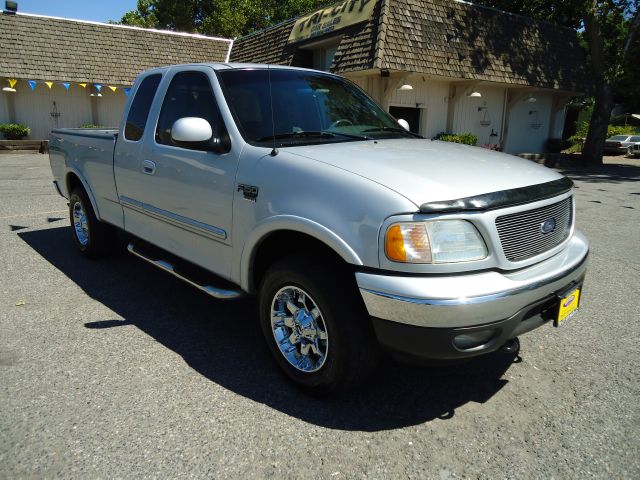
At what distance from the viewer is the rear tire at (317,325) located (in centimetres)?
266

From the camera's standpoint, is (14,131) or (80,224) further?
(14,131)

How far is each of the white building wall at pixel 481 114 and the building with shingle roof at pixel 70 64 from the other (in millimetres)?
12039

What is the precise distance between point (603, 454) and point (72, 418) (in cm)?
285

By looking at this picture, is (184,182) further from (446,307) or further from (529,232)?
(529,232)

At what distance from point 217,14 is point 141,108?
3462 centimetres

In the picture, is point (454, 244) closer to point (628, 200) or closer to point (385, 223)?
point (385, 223)

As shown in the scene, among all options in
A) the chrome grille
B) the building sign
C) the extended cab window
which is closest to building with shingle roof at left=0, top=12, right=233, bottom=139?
the building sign

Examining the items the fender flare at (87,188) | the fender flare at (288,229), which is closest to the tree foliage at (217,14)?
the fender flare at (87,188)

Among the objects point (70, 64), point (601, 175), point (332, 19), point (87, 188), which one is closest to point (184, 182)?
point (87, 188)

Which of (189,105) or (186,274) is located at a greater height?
(189,105)

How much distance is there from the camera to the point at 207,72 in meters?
3.72

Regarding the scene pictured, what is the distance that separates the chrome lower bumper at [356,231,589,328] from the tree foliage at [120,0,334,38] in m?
36.9

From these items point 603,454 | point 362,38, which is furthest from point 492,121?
point 603,454

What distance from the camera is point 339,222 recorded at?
8.46ft
